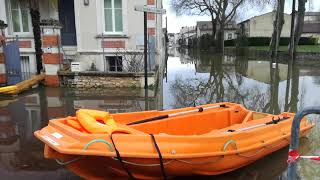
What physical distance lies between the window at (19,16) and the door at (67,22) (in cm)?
145

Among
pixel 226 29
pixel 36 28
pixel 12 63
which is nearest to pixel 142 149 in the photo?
pixel 12 63

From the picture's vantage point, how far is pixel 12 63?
1123cm

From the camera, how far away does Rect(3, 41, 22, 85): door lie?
11.1 metres

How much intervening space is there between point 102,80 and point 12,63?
119 inches

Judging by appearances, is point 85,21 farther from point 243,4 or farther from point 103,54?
point 243,4

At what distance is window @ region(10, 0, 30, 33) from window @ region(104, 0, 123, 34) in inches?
143

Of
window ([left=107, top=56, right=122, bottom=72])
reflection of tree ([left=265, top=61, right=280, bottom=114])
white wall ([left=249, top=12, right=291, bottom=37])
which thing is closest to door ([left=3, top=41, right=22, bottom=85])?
window ([left=107, top=56, right=122, bottom=72])

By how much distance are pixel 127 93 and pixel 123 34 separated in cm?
366

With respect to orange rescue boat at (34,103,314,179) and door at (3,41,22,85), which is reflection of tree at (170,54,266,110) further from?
door at (3,41,22,85)

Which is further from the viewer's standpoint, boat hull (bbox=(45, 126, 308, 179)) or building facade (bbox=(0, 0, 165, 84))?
building facade (bbox=(0, 0, 165, 84))

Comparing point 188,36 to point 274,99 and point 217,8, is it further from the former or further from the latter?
point 274,99

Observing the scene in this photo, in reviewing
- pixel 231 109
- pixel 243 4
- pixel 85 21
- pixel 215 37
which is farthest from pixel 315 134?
pixel 215 37

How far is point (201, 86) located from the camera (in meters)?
12.7

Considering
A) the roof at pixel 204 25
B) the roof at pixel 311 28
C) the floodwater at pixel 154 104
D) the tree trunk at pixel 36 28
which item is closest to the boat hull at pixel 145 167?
the floodwater at pixel 154 104
